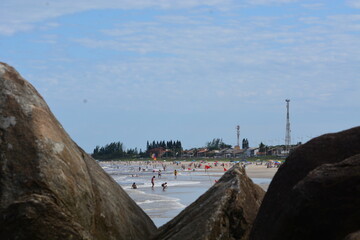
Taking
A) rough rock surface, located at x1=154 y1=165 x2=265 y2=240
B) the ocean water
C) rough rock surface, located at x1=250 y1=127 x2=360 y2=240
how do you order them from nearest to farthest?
rough rock surface, located at x1=250 y1=127 x2=360 y2=240
rough rock surface, located at x1=154 y1=165 x2=265 y2=240
the ocean water

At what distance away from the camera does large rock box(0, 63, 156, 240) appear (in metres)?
6.87

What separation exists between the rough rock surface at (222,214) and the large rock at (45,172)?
0.90m

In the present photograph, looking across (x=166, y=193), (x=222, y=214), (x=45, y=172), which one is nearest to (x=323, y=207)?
(x=222, y=214)

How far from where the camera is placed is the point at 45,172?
7.00 m

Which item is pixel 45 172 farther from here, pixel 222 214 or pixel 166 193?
pixel 166 193

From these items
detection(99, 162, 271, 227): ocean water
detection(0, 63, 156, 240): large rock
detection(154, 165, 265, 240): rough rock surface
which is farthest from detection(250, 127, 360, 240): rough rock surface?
detection(99, 162, 271, 227): ocean water

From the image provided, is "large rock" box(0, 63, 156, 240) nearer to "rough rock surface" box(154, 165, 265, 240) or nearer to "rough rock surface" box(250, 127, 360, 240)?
"rough rock surface" box(154, 165, 265, 240)

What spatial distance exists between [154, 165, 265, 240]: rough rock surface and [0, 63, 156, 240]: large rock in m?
0.90

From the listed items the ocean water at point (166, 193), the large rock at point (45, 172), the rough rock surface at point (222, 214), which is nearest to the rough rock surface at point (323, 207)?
the rough rock surface at point (222, 214)

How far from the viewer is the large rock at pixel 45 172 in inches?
271

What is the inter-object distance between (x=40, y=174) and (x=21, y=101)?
114cm

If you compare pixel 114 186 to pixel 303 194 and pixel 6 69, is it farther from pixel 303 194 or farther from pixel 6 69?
pixel 303 194

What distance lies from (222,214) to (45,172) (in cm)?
212

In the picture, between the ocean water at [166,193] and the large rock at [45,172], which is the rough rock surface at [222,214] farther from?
the ocean water at [166,193]
